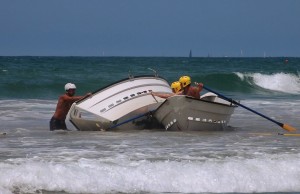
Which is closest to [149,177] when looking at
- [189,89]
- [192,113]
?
[192,113]

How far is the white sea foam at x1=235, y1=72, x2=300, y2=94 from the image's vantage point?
140ft

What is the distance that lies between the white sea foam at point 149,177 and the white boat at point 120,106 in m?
4.54

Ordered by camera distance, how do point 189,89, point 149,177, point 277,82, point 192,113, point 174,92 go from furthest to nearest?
point 277,82, point 174,92, point 189,89, point 192,113, point 149,177

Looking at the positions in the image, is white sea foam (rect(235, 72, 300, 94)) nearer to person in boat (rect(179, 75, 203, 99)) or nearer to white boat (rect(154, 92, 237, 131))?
white boat (rect(154, 92, 237, 131))

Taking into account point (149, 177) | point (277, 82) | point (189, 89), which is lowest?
point (149, 177)

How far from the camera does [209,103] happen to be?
1591 centimetres

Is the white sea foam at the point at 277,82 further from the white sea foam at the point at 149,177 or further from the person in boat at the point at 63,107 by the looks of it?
the white sea foam at the point at 149,177

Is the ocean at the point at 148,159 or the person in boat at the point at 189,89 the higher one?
the person in boat at the point at 189,89

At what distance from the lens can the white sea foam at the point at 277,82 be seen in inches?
1681

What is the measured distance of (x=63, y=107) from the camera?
1627 cm

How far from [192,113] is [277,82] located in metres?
30.2

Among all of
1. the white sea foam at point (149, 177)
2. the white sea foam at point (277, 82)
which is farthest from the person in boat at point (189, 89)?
the white sea foam at point (277, 82)

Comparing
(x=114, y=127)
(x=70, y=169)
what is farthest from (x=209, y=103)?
(x=70, y=169)

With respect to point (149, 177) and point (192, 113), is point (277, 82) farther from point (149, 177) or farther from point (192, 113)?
point (149, 177)
